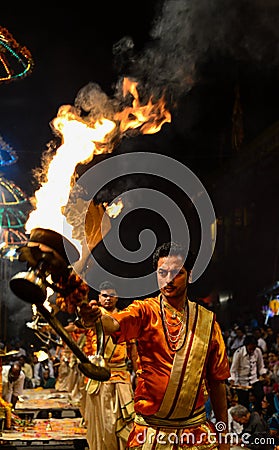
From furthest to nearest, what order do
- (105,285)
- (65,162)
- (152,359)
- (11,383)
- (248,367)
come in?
(11,383)
(248,367)
(105,285)
(152,359)
(65,162)

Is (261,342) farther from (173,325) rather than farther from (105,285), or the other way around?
(173,325)

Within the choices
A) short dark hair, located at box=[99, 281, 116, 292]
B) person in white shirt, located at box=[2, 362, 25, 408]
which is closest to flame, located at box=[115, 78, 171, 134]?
short dark hair, located at box=[99, 281, 116, 292]

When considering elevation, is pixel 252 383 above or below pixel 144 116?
below

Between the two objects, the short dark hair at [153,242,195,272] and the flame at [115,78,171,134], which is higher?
the flame at [115,78,171,134]

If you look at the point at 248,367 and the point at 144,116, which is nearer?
the point at 144,116

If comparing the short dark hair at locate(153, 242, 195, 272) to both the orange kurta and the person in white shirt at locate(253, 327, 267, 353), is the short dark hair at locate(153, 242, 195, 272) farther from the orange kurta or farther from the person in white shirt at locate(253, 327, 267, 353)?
the person in white shirt at locate(253, 327, 267, 353)

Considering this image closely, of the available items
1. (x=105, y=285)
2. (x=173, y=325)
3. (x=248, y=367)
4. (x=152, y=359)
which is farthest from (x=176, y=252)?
(x=248, y=367)

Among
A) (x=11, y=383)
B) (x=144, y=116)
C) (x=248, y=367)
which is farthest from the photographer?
(x=11, y=383)

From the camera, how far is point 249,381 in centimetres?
1268

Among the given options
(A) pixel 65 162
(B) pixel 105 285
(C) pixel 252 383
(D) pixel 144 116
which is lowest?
(C) pixel 252 383

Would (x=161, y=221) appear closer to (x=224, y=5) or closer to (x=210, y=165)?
(x=224, y=5)

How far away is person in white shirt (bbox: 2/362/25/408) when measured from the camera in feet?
42.6

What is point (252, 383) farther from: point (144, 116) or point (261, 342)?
point (144, 116)

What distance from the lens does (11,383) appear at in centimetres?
1343
